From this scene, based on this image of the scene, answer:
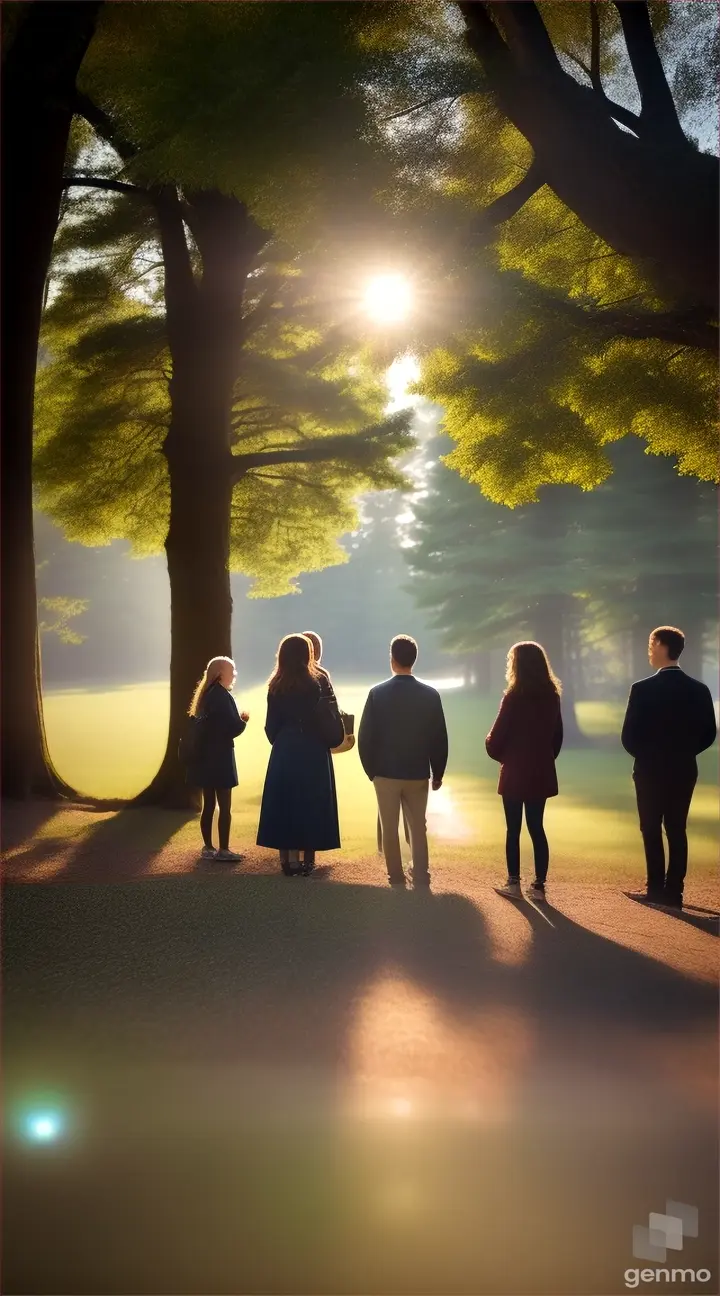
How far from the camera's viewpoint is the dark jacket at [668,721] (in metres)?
7.51

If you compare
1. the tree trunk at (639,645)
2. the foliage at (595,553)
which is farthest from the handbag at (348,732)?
the tree trunk at (639,645)

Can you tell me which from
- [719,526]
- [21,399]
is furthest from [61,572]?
[21,399]

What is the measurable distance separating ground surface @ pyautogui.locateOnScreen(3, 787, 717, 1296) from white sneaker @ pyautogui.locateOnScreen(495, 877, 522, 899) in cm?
83

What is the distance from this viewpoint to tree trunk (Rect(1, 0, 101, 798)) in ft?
36.9

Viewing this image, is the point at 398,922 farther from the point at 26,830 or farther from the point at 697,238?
the point at 26,830

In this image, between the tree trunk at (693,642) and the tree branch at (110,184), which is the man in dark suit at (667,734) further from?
the tree trunk at (693,642)

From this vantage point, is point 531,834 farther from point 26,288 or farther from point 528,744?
point 26,288

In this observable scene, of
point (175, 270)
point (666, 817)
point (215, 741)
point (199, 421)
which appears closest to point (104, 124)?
point (175, 270)

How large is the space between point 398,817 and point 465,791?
12.8 meters

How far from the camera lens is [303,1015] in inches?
187

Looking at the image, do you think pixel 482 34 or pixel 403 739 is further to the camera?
pixel 403 739

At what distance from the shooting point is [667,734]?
7.61m

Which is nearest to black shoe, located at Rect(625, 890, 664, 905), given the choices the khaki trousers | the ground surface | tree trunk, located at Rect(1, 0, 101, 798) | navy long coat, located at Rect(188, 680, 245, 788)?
the ground surface

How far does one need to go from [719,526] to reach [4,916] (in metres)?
25.9
